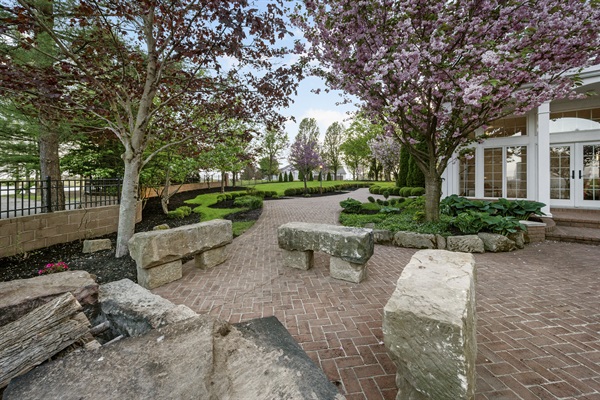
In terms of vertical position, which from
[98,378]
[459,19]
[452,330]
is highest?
[459,19]

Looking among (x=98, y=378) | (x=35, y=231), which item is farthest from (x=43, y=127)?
(x=98, y=378)

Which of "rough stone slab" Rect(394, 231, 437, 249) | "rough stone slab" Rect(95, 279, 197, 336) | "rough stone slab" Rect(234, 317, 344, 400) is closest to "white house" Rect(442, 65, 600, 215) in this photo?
"rough stone slab" Rect(394, 231, 437, 249)

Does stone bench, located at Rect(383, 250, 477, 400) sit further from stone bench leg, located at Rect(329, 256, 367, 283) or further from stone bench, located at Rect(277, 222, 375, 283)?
stone bench leg, located at Rect(329, 256, 367, 283)

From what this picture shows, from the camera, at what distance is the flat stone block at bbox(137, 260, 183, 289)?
13.7 ft

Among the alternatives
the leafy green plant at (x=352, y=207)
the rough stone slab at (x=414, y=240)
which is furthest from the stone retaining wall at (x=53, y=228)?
the leafy green plant at (x=352, y=207)

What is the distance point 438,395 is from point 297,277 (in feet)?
10.2

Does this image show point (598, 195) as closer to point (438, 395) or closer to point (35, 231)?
point (438, 395)

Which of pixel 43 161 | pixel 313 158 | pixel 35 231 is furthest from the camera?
pixel 313 158

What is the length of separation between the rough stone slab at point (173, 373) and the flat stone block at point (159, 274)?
2.67m

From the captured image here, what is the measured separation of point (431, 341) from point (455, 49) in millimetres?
6465

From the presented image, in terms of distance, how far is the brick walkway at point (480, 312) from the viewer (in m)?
2.25

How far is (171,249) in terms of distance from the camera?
430 centimetres

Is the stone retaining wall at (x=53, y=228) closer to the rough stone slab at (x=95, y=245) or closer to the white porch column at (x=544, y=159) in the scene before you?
the rough stone slab at (x=95, y=245)

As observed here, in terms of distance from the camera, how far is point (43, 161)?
738cm
